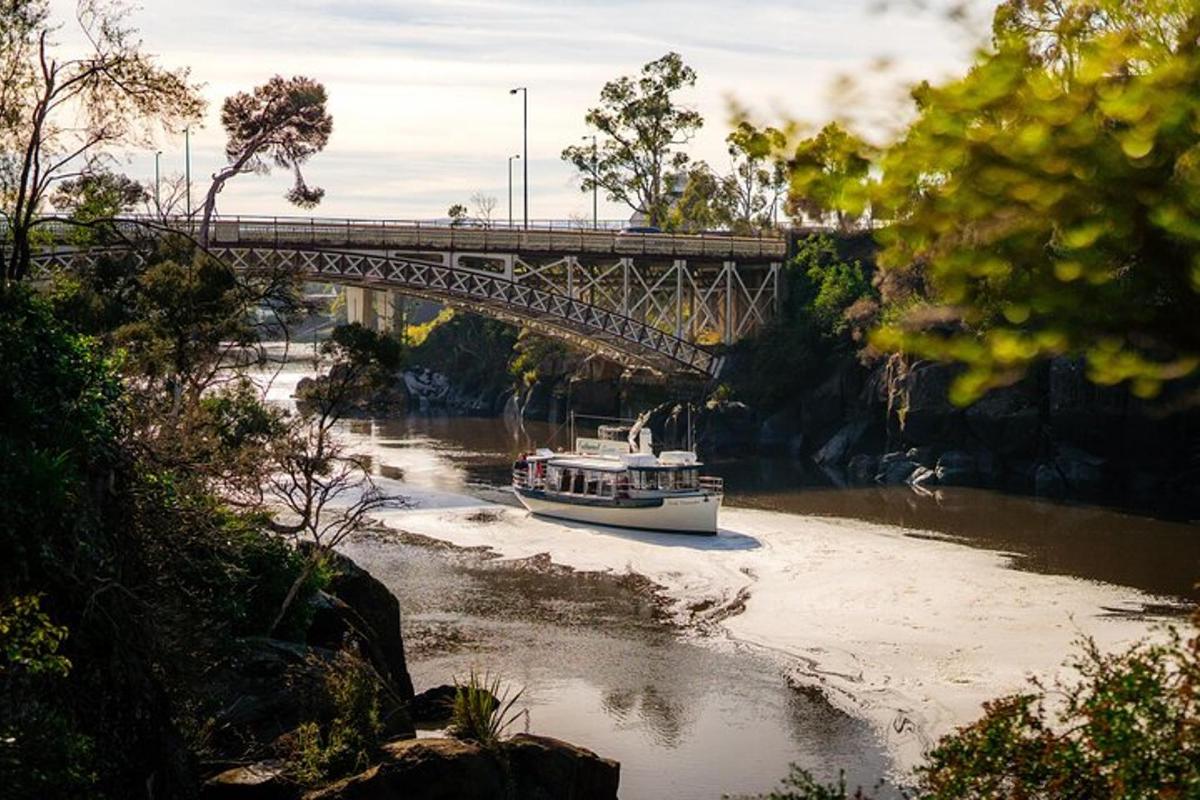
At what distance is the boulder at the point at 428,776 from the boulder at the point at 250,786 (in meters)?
0.57

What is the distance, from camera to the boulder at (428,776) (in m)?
19.4

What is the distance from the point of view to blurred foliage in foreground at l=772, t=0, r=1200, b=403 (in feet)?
28.7

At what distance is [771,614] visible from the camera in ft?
119

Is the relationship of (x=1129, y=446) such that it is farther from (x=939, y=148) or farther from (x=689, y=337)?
(x=939, y=148)

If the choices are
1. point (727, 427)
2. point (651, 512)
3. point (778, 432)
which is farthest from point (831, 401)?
point (651, 512)

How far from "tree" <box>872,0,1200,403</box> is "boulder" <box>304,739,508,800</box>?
11.7 m

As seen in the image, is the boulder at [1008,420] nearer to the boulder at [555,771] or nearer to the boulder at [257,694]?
the boulder at [555,771]


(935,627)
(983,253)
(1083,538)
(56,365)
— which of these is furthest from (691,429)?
(983,253)

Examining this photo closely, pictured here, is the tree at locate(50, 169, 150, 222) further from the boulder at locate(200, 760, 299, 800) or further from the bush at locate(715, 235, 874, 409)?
the bush at locate(715, 235, 874, 409)

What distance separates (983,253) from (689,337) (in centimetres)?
7147

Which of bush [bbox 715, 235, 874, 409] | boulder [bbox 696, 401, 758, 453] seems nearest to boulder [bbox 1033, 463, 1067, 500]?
bush [bbox 715, 235, 874, 409]

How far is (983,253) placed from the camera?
9539mm

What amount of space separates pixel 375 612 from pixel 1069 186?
865 inches

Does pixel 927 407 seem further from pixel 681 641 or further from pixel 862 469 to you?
pixel 681 641
